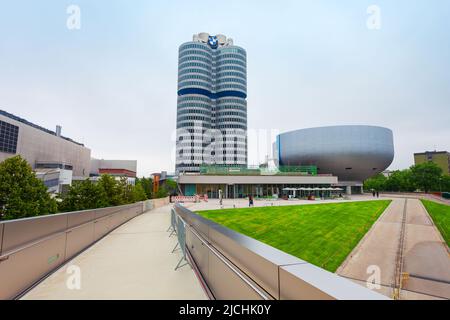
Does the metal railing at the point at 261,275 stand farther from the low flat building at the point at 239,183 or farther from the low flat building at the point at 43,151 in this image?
the low flat building at the point at 43,151

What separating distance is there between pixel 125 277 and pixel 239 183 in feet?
154

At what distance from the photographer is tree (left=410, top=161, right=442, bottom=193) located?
261ft

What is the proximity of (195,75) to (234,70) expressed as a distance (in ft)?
77.4

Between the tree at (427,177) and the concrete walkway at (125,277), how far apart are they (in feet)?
327

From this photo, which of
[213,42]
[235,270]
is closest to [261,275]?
[235,270]

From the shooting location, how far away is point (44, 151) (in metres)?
84.5

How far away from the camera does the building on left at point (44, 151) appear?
64.6 meters

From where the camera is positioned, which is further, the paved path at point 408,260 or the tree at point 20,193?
the tree at point 20,193

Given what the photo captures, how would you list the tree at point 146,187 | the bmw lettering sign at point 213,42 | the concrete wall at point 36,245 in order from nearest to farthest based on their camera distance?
the concrete wall at point 36,245 → the tree at point 146,187 → the bmw lettering sign at point 213,42

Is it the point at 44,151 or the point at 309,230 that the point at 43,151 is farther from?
the point at 309,230

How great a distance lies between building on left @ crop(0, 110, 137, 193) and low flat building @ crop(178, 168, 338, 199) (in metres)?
22.8

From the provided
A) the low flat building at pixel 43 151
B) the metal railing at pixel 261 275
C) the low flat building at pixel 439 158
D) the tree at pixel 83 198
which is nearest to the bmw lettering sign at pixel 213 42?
the low flat building at pixel 43 151

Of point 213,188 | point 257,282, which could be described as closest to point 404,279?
point 257,282

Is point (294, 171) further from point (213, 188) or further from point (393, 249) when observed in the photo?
point (393, 249)
